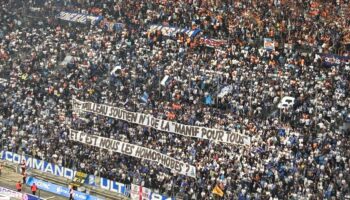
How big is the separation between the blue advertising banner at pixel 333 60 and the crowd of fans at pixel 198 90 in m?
0.44

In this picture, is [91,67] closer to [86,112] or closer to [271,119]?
[86,112]

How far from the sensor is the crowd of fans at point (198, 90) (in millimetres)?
45031

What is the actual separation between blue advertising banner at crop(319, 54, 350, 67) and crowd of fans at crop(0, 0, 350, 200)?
1.45ft

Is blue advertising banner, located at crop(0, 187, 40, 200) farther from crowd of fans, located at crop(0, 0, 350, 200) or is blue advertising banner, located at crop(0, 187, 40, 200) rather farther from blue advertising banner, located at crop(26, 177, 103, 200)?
crowd of fans, located at crop(0, 0, 350, 200)

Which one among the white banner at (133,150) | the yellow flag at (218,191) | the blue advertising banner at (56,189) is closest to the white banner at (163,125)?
the white banner at (133,150)

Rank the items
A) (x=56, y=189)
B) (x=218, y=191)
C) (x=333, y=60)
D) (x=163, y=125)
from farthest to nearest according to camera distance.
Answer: (x=333, y=60)
(x=56, y=189)
(x=163, y=125)
(x=218, y=191)

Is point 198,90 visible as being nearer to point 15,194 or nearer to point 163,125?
point 163,125

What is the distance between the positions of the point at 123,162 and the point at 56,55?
14.7 meters

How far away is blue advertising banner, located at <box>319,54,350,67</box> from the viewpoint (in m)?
51.4

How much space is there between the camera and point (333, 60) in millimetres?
51688

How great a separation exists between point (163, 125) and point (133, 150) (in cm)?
239

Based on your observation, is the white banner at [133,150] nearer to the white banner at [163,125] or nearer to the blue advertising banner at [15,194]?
the white banner at [163,125]

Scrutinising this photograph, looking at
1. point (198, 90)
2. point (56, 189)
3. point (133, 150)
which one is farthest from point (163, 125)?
point (56, 189)

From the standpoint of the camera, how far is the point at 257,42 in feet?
179
